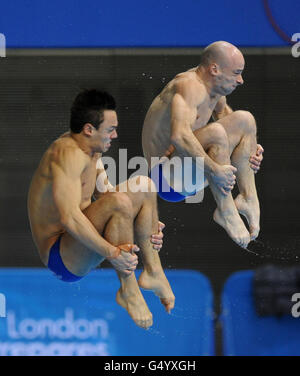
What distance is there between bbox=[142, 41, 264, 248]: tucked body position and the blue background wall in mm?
1159

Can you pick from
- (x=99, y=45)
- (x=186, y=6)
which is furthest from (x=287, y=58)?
(x=99, y=45)

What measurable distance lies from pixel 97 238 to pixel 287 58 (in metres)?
2.35

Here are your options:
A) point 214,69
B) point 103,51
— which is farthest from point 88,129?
point 103,51

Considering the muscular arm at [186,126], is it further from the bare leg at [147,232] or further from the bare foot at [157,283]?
the bare foot at [157,283]

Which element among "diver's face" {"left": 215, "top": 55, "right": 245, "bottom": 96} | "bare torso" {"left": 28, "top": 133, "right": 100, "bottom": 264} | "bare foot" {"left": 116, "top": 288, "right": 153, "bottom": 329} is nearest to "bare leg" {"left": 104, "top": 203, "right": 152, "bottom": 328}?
"bare foot" {"left": 116, "top": 288, "right": 153, "bottom": 329}

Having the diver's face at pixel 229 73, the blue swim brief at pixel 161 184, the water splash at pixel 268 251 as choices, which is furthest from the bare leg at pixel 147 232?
the water splash at pixel 268 251

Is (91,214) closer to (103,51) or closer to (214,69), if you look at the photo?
(214,69)

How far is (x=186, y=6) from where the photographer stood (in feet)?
20.7

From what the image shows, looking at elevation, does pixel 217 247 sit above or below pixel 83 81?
below

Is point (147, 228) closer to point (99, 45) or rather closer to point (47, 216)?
point (47, 216)

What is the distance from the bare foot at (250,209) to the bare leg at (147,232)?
532 mm

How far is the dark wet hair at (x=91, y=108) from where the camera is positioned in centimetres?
497

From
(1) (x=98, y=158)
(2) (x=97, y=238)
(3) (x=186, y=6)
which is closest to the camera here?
(2) (x=97, y=238)

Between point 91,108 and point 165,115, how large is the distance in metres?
0.41
